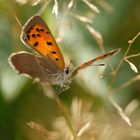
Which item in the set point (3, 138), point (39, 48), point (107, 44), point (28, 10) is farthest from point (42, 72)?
point (107, 44)

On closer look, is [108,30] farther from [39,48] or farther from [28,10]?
[39,48]

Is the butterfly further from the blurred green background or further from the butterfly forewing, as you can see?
the blurred green background

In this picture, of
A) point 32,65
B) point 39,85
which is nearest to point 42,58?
point 32,65

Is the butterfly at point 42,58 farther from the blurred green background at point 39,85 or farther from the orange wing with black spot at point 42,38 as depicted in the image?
the blurred green background at point 39,85

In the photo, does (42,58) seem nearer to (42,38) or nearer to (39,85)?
(42,38)

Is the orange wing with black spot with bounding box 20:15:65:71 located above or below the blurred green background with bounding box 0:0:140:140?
above

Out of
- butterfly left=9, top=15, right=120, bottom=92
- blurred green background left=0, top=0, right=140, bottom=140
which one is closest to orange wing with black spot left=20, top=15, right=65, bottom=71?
butterfly left=9, top=15, right=120, bottom=92

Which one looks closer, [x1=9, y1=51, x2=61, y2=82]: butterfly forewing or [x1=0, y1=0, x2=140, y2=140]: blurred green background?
[x1=9, y1=51, x2=61, y2=82]: butterfly forewing
